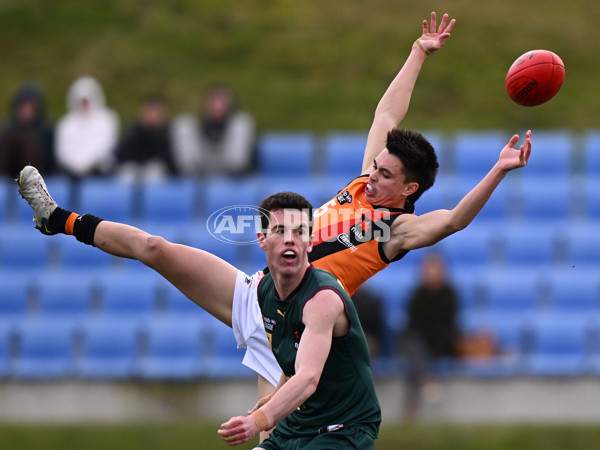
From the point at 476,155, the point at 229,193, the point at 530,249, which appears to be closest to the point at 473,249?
the point at 530,249

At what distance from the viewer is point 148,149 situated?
44.6ft

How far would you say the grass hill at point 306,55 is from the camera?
Result: 55.8ft

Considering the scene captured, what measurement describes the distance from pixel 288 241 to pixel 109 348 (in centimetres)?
684

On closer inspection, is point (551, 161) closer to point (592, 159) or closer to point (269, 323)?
point (592, 159)

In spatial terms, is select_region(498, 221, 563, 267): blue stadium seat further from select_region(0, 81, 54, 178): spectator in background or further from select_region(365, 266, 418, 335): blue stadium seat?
select_region(0, 81, 54, 178): spectator in background

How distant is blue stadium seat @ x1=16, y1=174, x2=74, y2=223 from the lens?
43.8ft

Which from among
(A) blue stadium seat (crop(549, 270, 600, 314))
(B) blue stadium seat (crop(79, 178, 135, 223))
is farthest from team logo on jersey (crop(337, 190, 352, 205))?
(B) blue stadium seat (crop(79, 178, 135, 223))

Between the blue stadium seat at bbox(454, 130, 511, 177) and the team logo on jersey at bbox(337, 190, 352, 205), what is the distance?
6.55m

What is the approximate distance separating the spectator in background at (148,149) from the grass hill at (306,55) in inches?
124

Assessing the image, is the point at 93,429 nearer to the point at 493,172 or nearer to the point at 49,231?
the point at 49,231

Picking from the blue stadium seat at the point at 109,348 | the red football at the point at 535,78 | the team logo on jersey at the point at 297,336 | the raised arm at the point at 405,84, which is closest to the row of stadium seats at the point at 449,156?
the blue stadium seat at the point at 109,348

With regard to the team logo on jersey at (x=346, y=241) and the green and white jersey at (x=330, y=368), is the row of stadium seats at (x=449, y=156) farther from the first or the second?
the green and white jersey at (x=330, y=368)

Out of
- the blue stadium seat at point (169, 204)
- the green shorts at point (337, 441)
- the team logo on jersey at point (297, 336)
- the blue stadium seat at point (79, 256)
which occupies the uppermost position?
the blue stadium seat at point (169, 204)

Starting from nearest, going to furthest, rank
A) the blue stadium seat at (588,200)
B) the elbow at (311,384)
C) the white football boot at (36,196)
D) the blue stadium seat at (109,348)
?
the elbow at (311,384)
the white football boot at (36,196)
the blue stadium seat at (109,348)
the blue stadium seat at (588,200)
